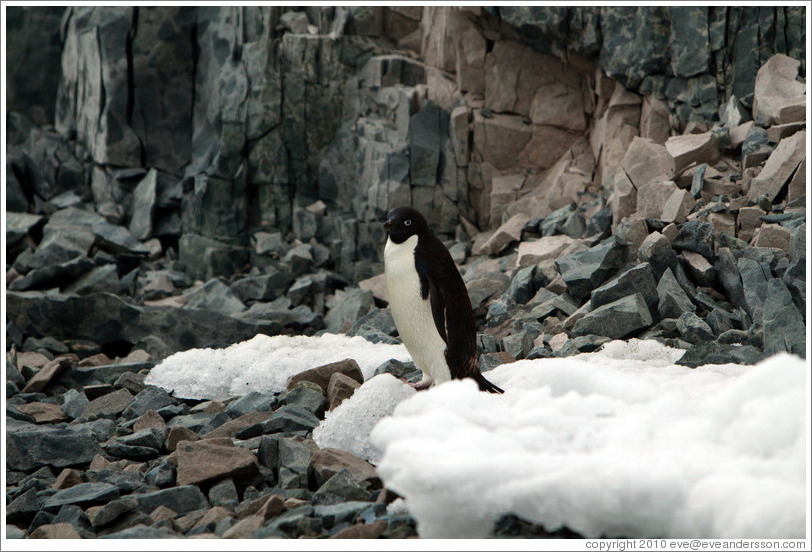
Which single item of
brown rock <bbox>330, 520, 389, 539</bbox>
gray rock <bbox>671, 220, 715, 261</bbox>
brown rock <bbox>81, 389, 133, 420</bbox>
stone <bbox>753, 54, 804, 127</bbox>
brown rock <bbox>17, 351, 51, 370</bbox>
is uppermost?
stone <bbox>753, 54, 804, 127</bbox>

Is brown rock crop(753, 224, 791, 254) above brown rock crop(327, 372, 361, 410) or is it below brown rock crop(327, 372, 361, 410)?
above

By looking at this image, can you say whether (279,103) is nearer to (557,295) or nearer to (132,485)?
(557,295)

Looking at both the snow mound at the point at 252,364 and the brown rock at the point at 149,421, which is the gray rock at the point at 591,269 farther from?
the brown rock at the point at 149,421

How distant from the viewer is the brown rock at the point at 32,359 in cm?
896

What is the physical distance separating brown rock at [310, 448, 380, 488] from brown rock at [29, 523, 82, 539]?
1235 millimetres

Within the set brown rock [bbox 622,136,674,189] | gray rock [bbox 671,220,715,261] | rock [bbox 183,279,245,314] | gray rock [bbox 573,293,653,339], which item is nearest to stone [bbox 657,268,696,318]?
gray rock [bbox 573,293,653,339]

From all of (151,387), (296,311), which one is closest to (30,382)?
(151,387)

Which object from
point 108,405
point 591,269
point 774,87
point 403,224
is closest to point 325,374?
point 403,224

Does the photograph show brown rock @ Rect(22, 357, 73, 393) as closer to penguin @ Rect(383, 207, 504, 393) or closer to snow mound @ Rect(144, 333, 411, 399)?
snow mound @ Rect(144, 333, 411, 399)

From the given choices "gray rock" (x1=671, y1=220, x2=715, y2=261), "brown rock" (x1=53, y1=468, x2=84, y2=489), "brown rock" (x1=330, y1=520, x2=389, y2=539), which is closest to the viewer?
"brown rock" (x1=330, y1=520, x2=389, y2=539)

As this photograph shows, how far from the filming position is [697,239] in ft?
26.8

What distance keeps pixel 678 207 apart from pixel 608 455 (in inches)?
257

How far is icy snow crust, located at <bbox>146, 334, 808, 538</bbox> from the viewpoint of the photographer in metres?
2.75

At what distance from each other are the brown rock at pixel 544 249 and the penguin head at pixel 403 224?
15.1 feet
